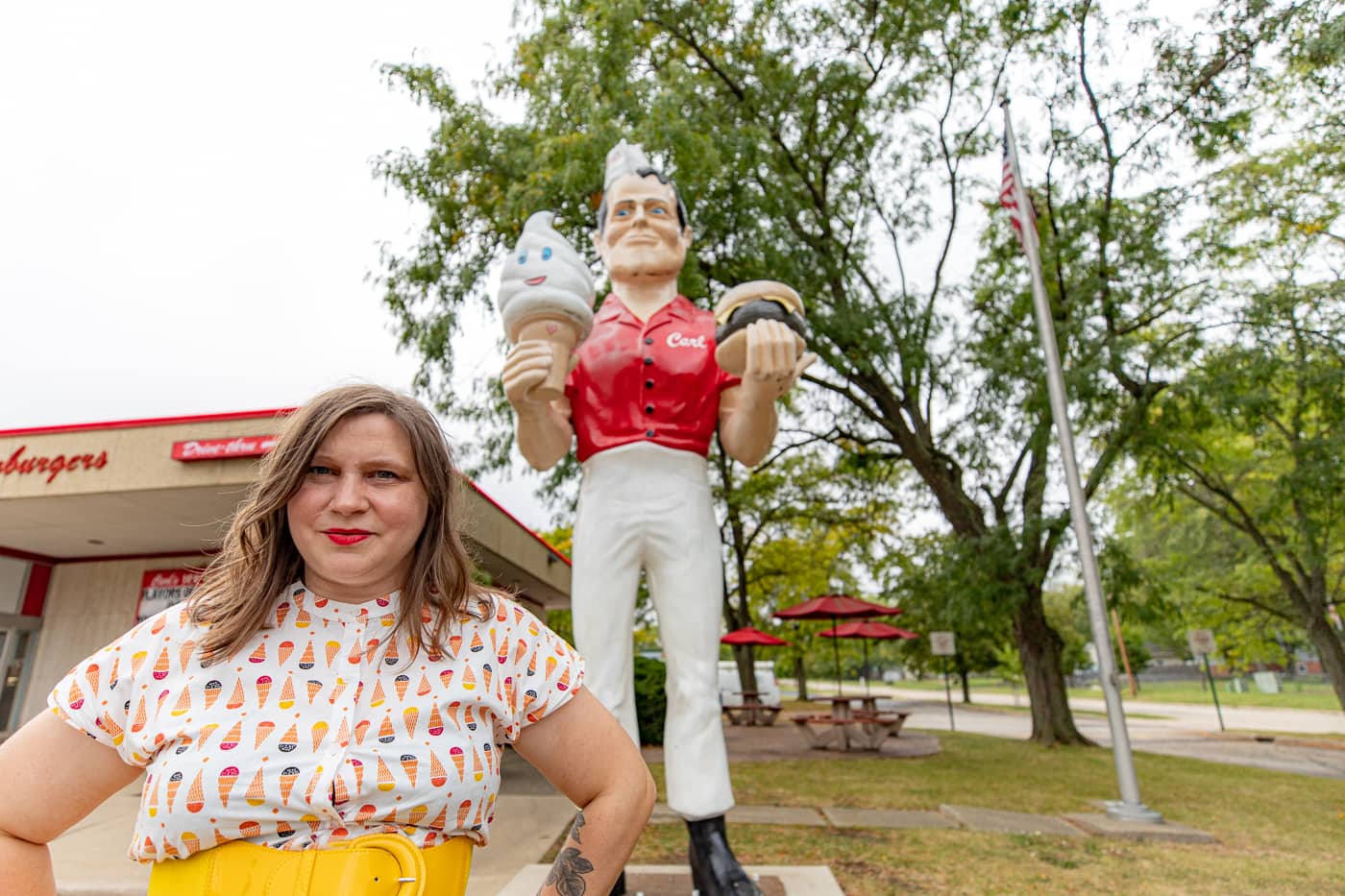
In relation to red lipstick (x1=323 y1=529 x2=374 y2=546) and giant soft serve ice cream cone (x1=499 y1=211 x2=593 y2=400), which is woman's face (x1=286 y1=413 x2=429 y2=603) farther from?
giant soft serve ice cream cone (x1=499 y1=211 x2=593 y2=400)

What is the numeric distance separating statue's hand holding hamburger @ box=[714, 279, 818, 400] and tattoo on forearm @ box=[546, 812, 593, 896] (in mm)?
1871

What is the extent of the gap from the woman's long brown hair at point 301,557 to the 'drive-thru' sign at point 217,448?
695 centimetres

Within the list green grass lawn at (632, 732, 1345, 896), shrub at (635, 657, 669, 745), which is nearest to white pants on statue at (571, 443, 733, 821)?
green grass lawn at (632, 732, 1345, 896)

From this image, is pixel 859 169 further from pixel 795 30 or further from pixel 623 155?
pixel 623 155

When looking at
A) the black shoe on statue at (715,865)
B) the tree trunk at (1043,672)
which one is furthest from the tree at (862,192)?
the black shoe on statue at (715,865)

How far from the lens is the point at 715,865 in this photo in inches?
106

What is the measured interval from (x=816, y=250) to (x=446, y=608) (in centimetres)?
837

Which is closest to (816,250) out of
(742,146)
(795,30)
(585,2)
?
(742,146)

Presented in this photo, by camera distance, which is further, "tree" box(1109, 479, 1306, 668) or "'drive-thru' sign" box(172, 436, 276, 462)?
"tree" box(1109, 479, 1306, 668)

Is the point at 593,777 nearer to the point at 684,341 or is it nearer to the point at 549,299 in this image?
the point at 549,299

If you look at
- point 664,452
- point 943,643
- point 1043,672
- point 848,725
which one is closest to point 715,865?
point 664,452

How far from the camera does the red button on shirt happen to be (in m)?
3.16

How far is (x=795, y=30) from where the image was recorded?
9258mm

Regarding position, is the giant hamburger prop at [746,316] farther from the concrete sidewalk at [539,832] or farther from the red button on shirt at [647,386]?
the concrete sidewalk at [539,832]
